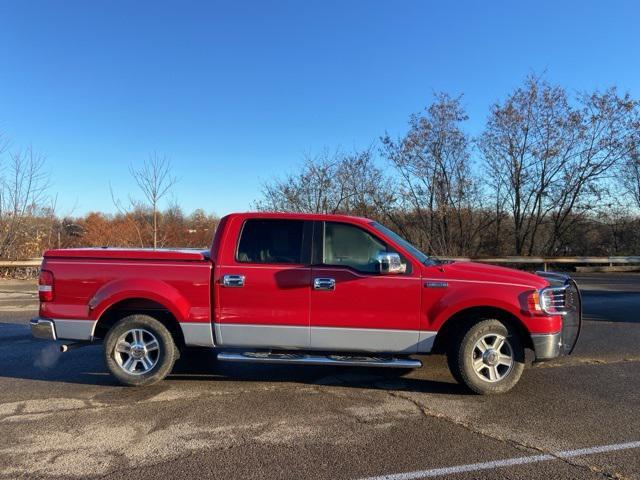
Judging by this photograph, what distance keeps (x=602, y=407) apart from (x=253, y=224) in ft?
13.4

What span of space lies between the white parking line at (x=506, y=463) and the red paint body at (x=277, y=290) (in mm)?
1509

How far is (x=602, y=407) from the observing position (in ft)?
16.7

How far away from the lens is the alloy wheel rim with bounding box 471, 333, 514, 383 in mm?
5441

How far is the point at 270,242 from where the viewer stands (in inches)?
229

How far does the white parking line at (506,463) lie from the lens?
3.56m

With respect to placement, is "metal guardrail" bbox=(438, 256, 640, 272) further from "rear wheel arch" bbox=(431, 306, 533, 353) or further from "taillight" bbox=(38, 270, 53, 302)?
"taillight" bbox=(38, 270, 53, 302)

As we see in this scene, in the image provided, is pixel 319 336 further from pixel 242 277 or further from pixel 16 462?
pixel 16 462

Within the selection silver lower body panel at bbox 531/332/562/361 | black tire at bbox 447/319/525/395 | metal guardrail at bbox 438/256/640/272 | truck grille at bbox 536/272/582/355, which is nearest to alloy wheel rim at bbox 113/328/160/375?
black tire at bbox 447/319/525/395

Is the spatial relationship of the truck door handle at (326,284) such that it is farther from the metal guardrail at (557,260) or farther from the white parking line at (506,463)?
the metal guardrail at (557,260)

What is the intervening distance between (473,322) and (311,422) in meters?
2.10

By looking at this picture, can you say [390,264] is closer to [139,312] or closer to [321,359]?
[321,359]

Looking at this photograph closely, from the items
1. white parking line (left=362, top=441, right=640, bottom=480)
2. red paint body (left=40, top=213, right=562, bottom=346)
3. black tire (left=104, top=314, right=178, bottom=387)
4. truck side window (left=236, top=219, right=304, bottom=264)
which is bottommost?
white parking line (left=362, top=441, right=640, bottom=480)

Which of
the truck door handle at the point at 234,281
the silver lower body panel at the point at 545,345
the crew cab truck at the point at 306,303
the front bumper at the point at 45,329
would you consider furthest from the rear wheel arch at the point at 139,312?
the silver lower body panel at the point at 545,345

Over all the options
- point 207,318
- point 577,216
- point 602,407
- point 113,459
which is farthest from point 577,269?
point 113,459
